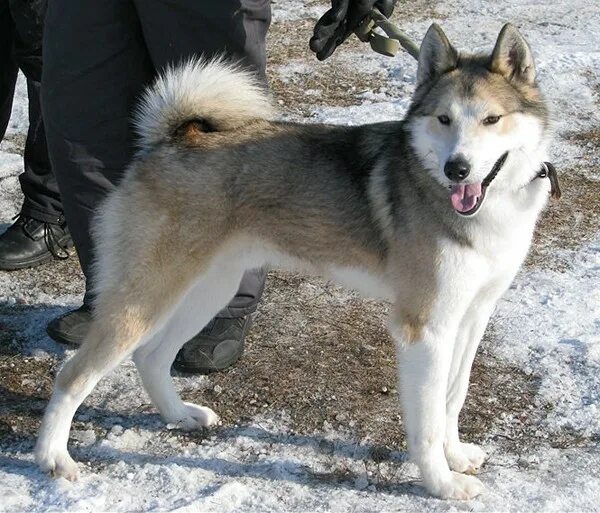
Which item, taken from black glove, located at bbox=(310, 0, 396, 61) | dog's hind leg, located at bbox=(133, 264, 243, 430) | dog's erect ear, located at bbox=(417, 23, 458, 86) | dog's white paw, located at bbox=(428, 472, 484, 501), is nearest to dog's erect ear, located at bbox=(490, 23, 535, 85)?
dog's erect ear, located at bbox=(417, 23, 458, 86)

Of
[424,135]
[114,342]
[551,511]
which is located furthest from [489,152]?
[114,342]

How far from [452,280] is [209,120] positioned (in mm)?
1069

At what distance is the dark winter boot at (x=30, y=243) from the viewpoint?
16.2 ft

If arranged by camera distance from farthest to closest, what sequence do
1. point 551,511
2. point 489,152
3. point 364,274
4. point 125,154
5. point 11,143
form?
1. point 11,143
2. point 125,154
3. point 364,274
4. point 551,511
5. point 489,152

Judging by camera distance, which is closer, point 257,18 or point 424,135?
point 424,135

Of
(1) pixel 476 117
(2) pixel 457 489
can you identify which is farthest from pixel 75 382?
(1) pixel 476 117

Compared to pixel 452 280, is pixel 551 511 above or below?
below

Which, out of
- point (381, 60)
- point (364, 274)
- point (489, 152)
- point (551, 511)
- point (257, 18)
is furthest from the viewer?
point (381, 60)

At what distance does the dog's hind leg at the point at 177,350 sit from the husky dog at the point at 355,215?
0.17 metres

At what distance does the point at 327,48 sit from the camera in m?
3.74

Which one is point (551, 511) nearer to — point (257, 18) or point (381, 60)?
point (257, 18)

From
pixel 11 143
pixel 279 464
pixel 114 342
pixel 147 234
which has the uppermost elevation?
pixel 147 234

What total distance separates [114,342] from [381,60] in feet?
14.3

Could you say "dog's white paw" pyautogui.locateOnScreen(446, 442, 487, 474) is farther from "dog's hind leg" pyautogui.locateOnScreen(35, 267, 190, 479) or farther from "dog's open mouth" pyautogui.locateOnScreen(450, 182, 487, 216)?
"dog's hind leg" pyautogui.locateOnScreen(35, 267, 190, 479)
